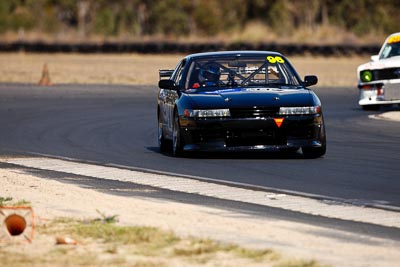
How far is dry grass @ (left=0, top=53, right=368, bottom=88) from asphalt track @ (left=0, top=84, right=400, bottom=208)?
10.7m

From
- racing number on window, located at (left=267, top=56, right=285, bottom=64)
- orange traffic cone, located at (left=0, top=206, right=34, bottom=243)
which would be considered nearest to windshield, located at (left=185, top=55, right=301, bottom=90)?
racing number on window, located at (left=267, top=56, right=285, bottom=64)

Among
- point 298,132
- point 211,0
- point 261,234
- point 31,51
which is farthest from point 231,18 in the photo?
point 261,234

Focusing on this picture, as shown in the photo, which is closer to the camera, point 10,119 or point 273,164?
point 273,164

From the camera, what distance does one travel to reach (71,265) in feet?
26.6

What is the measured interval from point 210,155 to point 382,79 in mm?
9410

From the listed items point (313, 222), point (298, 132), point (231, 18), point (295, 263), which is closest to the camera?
point (295, 263)

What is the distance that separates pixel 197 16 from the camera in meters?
88.2

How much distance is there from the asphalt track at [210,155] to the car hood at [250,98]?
69 cm

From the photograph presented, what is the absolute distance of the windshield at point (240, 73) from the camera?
16.3 m

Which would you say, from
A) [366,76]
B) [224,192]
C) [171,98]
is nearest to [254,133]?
[171,98]

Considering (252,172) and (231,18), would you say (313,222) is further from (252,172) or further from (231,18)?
(231,18)

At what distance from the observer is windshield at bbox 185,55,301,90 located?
16266 millimetres

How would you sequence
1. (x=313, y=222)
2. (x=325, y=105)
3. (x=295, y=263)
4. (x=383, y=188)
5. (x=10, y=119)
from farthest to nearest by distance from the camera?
(x=325, y=105) < (x=10, y=119) < (x=383, y=188) < (x=313, y=222) < (x=295, y=263)

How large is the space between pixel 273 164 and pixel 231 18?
76.9m
